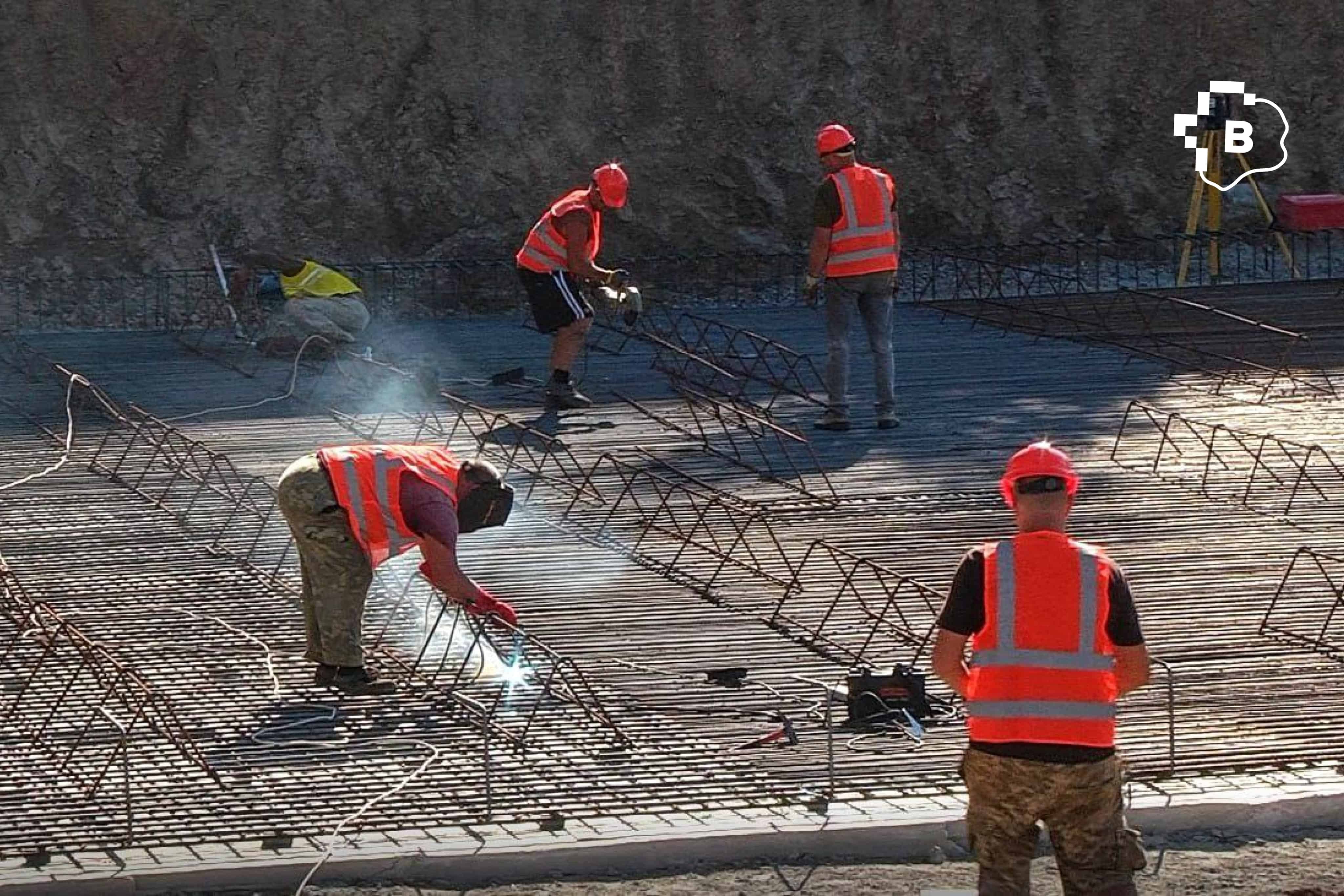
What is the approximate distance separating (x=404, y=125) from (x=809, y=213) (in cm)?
371

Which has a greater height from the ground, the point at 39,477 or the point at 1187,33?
the point at 1187,33

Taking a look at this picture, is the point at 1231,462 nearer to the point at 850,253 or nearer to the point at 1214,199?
the point at 850,253

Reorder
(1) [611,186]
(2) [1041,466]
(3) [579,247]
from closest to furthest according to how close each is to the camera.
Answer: (2) [1041,466] < (1) [611,186] < (3) [579,247]

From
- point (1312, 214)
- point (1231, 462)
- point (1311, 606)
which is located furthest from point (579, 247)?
point (1312, 214)

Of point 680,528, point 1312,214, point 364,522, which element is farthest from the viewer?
point 1312,214

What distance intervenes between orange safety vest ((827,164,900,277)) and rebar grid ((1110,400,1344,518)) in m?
1.50

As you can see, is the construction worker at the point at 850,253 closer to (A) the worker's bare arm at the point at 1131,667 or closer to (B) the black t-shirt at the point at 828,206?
(B) the black t-shirt at the point at 828,206

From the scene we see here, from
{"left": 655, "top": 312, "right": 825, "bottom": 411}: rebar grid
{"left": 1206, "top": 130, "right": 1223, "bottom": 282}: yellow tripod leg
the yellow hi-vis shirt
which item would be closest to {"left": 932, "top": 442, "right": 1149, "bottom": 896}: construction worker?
{"left": 655, "top": 312, "right": 825, "bottom": 411}: rebar grid

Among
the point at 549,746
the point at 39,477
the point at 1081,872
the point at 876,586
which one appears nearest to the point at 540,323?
the point at 39,477

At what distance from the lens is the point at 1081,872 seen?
4699 mm

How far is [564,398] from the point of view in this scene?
12531mm

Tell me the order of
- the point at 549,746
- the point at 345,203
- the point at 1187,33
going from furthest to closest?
the point at 1187,33, the point at 345,203, the point at 549,746

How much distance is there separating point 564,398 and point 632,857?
6909 millimetres

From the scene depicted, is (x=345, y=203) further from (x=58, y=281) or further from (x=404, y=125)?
(x=58, y=281)
